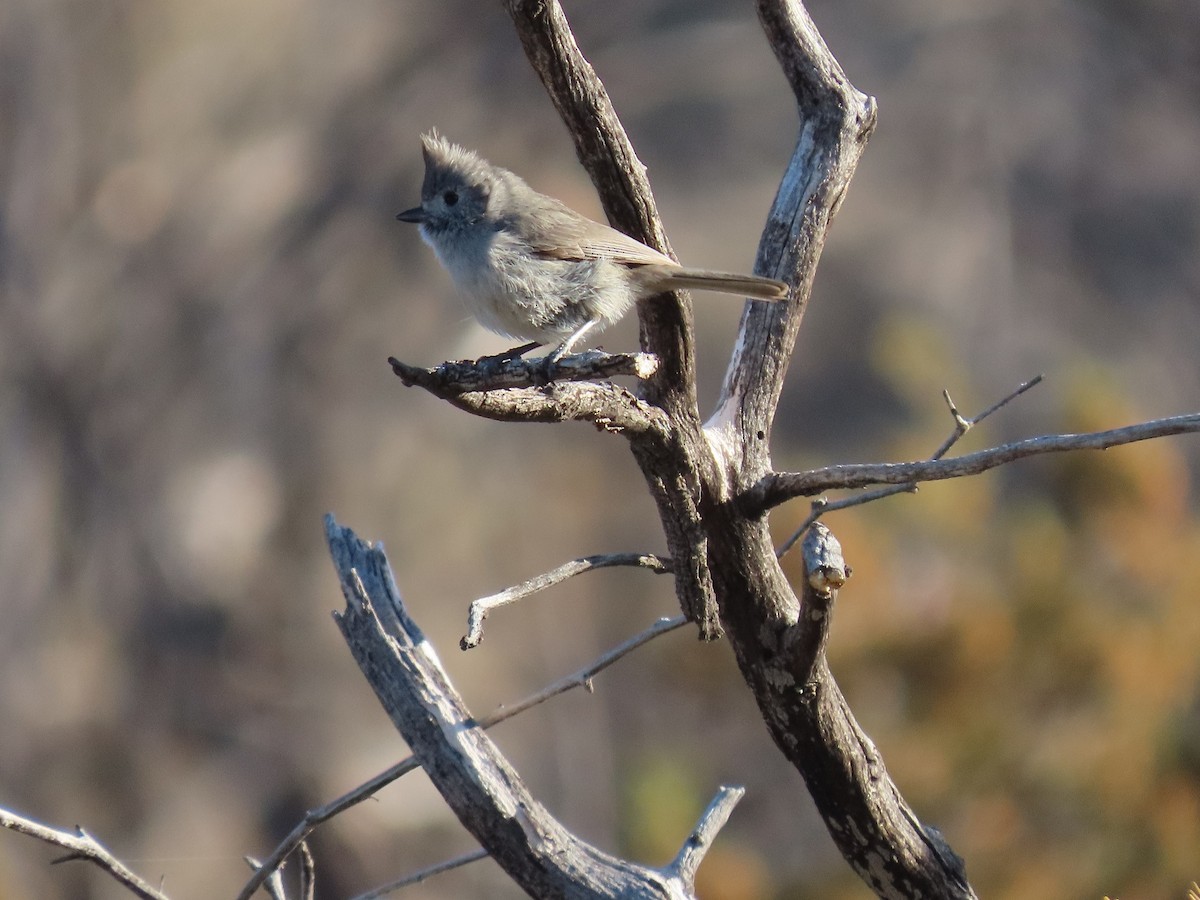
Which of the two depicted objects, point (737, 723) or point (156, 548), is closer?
point (737, 723)

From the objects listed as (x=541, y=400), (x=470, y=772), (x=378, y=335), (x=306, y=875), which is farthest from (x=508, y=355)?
(x=378, y=335)

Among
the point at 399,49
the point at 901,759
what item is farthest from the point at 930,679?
the point at 399,49

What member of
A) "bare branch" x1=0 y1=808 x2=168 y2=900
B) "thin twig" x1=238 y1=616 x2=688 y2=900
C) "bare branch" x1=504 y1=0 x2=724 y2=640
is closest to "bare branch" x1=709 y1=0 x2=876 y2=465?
"bare branch" x1=504 y1=0 x2=724 y2=640

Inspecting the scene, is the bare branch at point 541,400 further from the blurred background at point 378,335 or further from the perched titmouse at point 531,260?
the blurred background at point 378,335

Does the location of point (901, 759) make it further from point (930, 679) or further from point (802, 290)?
point (802, 290)

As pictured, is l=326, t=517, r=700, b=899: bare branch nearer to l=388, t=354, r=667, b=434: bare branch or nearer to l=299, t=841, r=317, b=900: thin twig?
l=299, t=841, r=317, b=900: thin twig

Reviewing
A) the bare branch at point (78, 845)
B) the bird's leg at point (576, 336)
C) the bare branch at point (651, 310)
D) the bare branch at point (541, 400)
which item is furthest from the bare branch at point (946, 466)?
the bare branch at point (78, 845)

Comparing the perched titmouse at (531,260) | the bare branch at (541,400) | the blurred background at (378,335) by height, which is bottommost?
the bare branch at (541,400)

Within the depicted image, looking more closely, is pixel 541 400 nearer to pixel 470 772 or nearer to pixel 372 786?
pixel 470 772
